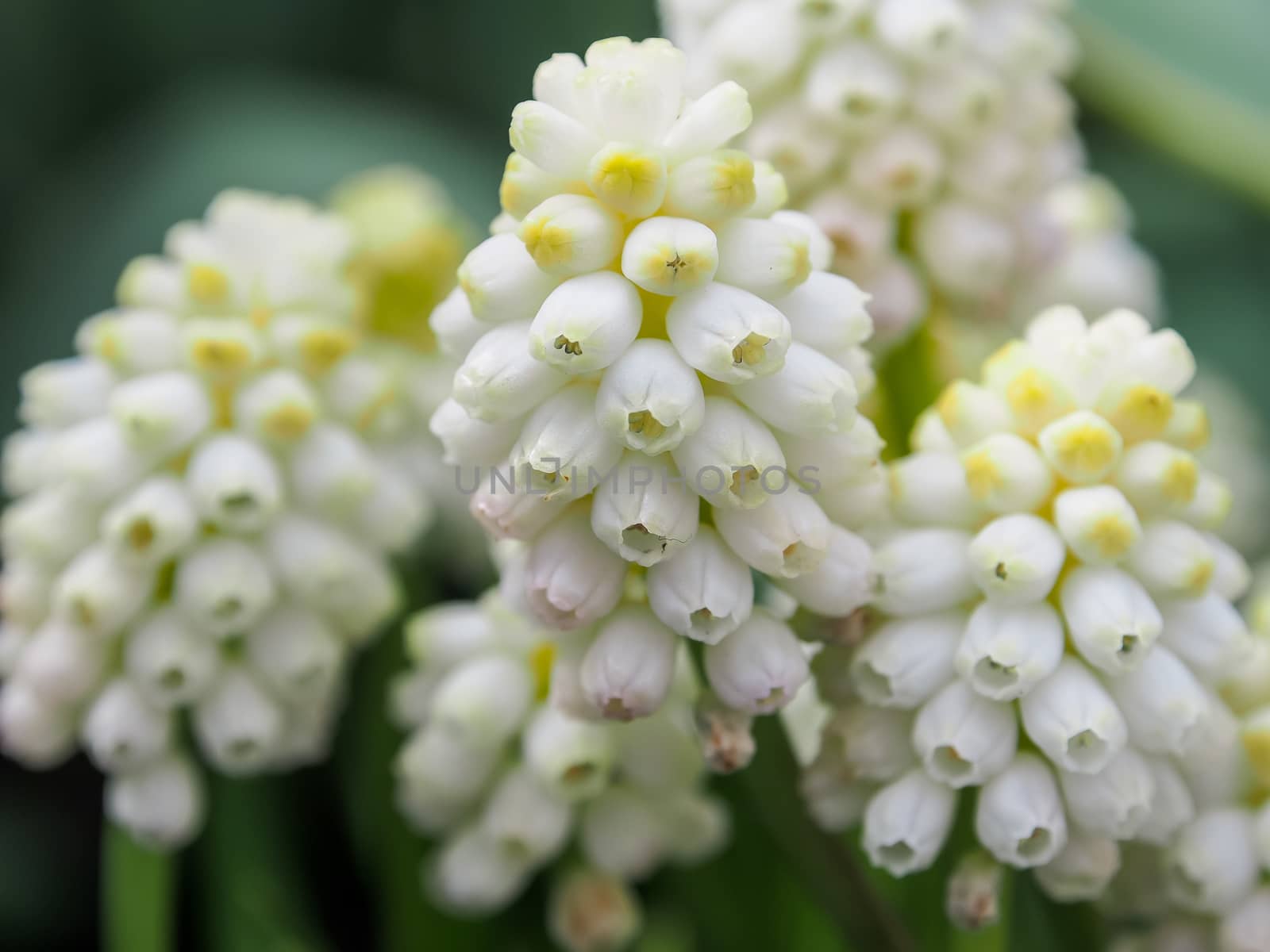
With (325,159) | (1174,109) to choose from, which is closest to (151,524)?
(325,159)

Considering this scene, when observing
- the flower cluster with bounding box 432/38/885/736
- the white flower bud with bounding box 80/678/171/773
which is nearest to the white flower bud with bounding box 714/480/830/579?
the flower cluster with bounding box 432/38/885/736

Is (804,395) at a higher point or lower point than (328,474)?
higher

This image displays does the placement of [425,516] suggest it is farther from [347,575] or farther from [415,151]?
[415,151]

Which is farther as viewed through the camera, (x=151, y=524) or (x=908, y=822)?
(x=151, y=524)

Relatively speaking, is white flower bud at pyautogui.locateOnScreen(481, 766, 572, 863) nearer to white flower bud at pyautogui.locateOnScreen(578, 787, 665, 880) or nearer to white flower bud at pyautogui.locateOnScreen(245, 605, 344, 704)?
white flower bud at pyautogui.locateOnScreen(578, 787, 665, 880)

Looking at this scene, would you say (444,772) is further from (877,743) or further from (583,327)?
(583,327)

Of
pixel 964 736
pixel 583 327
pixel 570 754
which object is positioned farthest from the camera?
pixel 570 754

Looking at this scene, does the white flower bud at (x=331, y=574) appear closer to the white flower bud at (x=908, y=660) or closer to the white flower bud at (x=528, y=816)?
the white flower bud at (x=528, y=816)

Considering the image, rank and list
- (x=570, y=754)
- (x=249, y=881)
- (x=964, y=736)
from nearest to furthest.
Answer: (x=964, y=736) < (x=570, y=754) < (x=249, y=881)

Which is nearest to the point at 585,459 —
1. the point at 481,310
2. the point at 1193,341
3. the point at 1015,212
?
the point at 481,310
